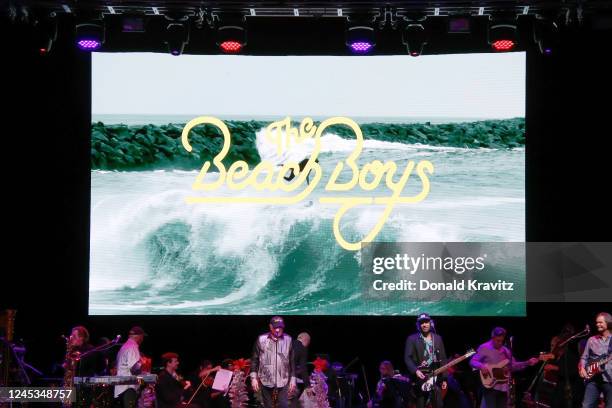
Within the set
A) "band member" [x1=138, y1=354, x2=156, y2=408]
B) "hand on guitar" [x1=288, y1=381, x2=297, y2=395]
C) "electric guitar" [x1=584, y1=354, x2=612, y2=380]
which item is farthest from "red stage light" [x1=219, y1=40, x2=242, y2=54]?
"electric guitar" [x1=584, y1=354, x2=612, y2=380]

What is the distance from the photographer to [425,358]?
1280 cm

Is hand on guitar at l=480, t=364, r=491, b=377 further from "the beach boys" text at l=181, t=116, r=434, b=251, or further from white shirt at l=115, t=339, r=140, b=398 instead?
white shirt at l=115, t=339, r=140, b=398

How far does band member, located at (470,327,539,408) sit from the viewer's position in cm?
1318

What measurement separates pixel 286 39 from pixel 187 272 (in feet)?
11.6

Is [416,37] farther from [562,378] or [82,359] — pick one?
[82,359]

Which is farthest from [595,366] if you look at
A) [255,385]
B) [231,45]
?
[231,45]

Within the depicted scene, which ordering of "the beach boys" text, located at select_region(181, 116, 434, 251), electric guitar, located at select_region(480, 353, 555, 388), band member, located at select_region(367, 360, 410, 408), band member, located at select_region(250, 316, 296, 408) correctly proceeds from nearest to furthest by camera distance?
band member, located at select_region(250, 316, 296, 408)
electric guitar, located at select_region(480, 353, 555, 388)
band member, located at select_region(367, 360, 410, 408)
"the beach boys" text, located at select_region(181, 116, 434, 251)

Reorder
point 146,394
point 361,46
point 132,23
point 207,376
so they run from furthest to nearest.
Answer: point 207,376 → point 146,394 → point 132,23 → point 361,46

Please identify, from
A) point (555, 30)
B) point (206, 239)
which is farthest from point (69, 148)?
point (555, 30)

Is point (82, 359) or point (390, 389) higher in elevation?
point (82, 359)

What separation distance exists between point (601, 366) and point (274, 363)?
375 centimetres

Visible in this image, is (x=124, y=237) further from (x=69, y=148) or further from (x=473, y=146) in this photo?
(x=473, y=146)

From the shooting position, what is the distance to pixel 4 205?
14.9 m

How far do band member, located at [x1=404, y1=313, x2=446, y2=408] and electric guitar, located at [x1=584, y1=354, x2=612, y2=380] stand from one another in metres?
1.68
